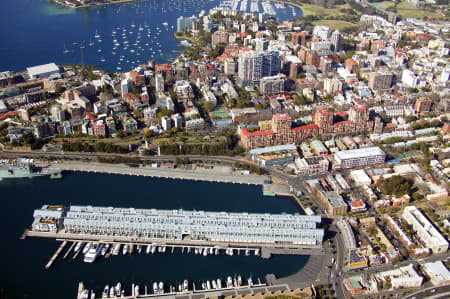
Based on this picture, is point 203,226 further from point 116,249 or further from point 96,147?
point 96,147

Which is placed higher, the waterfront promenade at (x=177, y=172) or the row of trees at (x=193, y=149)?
the row of trees at (x=193, y=149)

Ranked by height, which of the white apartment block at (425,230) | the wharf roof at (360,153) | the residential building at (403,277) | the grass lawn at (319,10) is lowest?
the residential building at (403,277)

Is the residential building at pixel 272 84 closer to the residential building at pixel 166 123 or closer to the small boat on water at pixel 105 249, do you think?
the residential building at pixel 166 123

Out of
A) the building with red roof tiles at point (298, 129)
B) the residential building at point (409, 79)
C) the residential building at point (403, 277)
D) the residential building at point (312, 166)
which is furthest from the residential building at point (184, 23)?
the residential building at point (403, 277)

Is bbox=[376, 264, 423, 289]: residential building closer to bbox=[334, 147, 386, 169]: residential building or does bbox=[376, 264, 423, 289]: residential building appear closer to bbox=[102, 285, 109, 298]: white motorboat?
bbox=[334, 147, 386, 169]: residential building

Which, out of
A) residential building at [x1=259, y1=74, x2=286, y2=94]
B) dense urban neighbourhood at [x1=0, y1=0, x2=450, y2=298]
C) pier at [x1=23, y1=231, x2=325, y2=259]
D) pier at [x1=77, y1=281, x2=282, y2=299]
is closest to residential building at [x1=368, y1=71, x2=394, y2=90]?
dense urban neighbourhood at [x1=0, y1=0, x2=450, y2=298]

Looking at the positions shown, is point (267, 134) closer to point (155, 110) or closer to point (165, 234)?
point (155, 110)

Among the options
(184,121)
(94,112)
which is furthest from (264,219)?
(94,112)
